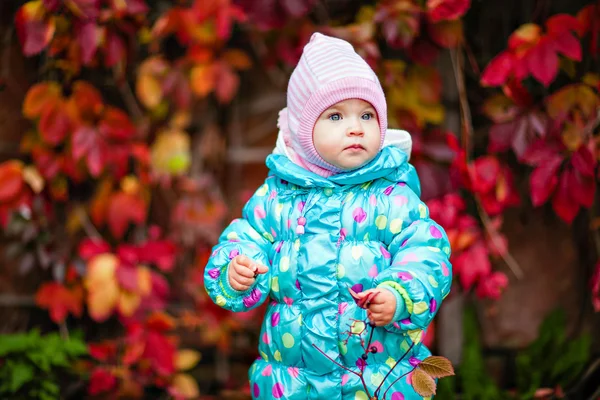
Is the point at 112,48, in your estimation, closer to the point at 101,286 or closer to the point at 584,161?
the point at 101,286

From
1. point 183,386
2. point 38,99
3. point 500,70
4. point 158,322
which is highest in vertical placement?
point 500,70

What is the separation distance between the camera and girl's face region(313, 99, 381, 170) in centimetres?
171

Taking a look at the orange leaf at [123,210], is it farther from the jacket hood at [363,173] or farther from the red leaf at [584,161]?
the red leaf at [584,161]

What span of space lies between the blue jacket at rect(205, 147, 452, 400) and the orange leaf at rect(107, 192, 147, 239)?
1.22 m

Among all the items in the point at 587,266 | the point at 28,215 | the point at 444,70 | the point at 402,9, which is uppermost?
the point at 402,9

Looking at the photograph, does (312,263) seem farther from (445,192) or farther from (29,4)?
(29,4)

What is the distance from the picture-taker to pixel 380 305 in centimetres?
153

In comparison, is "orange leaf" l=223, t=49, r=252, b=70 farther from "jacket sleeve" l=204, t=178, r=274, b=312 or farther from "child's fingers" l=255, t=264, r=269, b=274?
"child's fingers" l=255, t=264, r=269, b=274

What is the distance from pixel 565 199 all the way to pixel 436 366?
1.02 meters

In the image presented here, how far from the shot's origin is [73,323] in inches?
127

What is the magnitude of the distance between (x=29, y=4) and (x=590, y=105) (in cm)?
191

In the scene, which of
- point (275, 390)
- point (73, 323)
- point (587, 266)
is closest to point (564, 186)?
point (587, 266)

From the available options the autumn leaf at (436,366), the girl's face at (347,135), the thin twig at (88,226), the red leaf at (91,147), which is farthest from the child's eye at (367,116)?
the thin twig at (88,226)

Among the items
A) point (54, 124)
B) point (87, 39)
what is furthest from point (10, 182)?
point (87, 39)
